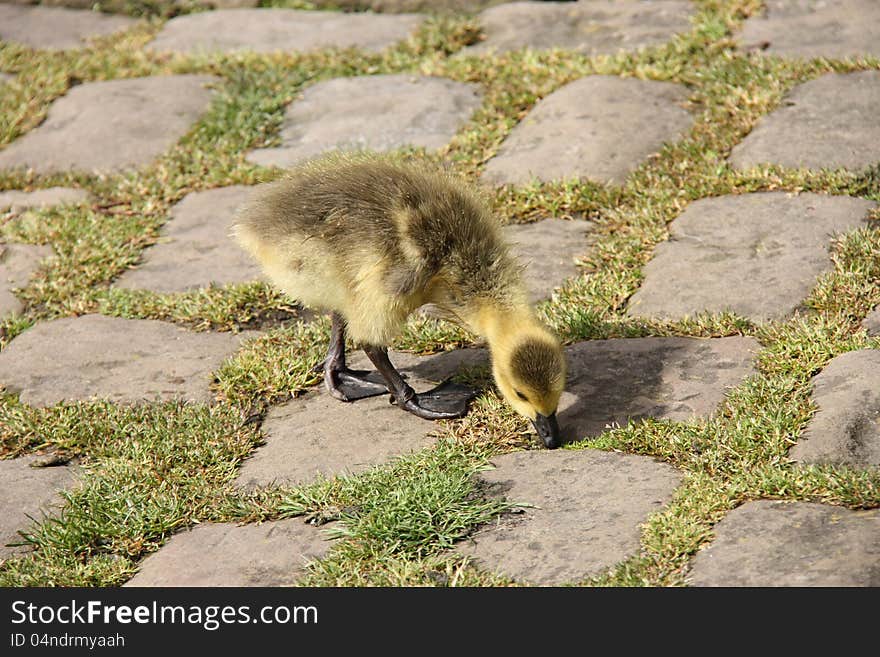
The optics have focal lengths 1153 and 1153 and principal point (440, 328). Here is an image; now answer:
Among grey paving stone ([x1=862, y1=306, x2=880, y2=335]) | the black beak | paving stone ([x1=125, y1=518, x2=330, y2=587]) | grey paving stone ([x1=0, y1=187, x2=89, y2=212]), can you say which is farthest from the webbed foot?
grey paving stone ([x1=0, y1=187, x2=89, y2=212])

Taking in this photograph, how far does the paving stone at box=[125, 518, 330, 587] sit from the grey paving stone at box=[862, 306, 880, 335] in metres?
2.61

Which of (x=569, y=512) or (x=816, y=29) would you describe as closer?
(x=569, y=512)

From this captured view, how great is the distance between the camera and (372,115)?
313 inches

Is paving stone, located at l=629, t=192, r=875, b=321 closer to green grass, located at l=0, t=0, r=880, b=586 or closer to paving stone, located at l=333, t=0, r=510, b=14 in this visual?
green grass, located at l=0, t=0, r=880, b=586

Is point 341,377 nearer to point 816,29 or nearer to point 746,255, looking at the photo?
point 746,255

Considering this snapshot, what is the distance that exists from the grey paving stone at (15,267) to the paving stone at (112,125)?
1014mm

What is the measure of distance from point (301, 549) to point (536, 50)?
5.25 meters

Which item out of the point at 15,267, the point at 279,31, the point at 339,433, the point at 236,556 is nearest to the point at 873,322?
the point at 339,433

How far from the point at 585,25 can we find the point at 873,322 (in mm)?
4413

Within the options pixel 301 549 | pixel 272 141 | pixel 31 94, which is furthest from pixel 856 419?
pixel 31 94

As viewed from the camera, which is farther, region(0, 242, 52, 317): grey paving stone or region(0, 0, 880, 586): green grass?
region(0, 242, 52, 317): grey paving stone

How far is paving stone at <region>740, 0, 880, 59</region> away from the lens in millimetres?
7770
